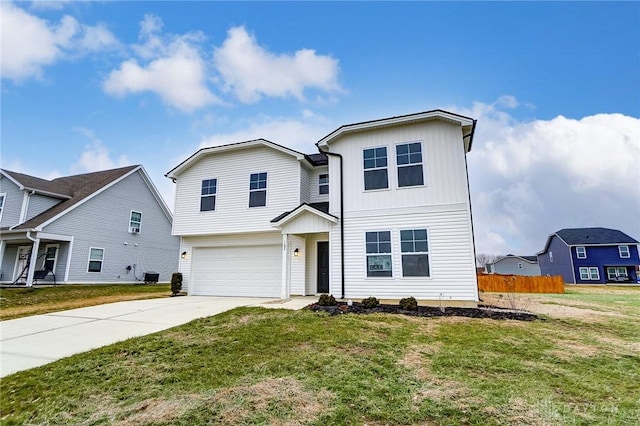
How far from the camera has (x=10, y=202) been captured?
675 inches

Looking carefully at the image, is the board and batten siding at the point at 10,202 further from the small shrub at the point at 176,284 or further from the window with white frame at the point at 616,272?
the window with white frame at the point at 616,272

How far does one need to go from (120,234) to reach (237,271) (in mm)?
10483

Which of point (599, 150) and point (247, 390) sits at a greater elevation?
point (599, 150)

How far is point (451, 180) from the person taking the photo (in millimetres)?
10117

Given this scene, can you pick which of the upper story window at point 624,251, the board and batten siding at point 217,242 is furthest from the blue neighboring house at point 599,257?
the board and batten siding at point 217,242

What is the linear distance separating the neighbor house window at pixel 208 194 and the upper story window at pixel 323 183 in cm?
469

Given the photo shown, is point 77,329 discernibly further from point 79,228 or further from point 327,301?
point 79,228

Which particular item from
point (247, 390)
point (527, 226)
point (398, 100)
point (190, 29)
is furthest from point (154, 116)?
point (527, 226)

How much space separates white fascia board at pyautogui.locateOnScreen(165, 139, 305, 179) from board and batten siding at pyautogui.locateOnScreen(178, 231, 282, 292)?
3188 mm

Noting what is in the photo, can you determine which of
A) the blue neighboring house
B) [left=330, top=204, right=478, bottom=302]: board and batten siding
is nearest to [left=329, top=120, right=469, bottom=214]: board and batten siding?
[left=330, top=204, right=478, bottom=302]: board and batten siding

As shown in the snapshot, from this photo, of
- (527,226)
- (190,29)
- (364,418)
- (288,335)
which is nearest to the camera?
(364,418)

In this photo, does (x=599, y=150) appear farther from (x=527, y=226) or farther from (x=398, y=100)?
(x=527, y=226)

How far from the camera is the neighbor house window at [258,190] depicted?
12938 mm

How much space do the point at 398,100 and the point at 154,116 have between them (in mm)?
12729
